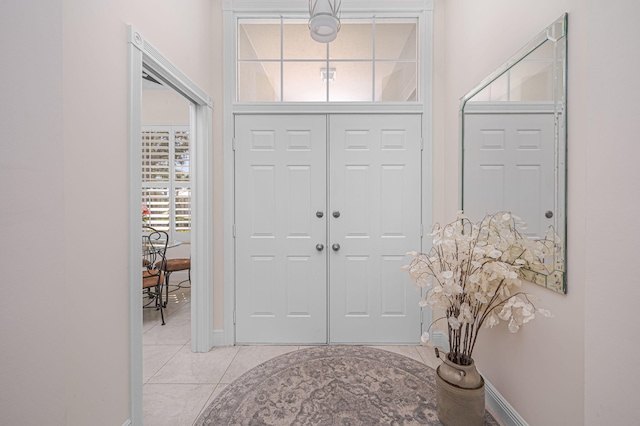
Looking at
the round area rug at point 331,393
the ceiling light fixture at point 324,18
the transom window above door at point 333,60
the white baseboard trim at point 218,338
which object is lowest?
the round area rug at point 331,393

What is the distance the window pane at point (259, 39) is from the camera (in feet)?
8.84

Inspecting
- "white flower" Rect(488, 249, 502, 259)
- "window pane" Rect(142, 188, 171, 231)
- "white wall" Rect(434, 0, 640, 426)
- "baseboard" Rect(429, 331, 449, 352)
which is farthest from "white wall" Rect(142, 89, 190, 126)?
"white flower" Rect(488, 249, 502, 259)

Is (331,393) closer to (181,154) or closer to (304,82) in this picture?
(304,82)

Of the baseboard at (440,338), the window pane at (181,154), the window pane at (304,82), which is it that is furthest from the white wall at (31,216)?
the window pane at (181,154)

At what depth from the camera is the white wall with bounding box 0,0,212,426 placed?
890mm

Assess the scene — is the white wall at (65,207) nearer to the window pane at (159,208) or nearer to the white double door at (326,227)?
the white double door at (326,227)

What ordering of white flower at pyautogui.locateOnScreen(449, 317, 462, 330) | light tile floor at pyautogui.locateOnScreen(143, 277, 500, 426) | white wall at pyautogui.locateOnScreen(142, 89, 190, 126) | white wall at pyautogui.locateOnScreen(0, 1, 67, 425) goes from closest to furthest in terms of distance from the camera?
white wall at pyautogui.locateOnScreen(0, 1, 67, 425) → white flower at pyautogui.locateOnScreen(449, 317, 462, 330) → light tile floor at pyautogui.locateOnScreen(143, 277, 500, 426) → white wall at pyautogui.locateOnScreen(142, 89, 190, 126)

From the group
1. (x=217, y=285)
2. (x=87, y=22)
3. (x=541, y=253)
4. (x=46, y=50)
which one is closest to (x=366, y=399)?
(x=541, y=253)

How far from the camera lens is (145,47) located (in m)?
1.65

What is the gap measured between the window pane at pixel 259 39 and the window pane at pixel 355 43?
542 mm

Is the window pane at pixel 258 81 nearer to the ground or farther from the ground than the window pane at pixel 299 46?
nearer to the ground

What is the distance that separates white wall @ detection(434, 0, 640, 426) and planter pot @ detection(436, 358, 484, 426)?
0.26 meters

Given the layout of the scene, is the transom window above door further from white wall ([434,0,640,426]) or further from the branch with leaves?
the branch with leaves

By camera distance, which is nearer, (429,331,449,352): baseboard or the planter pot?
the planter pot
